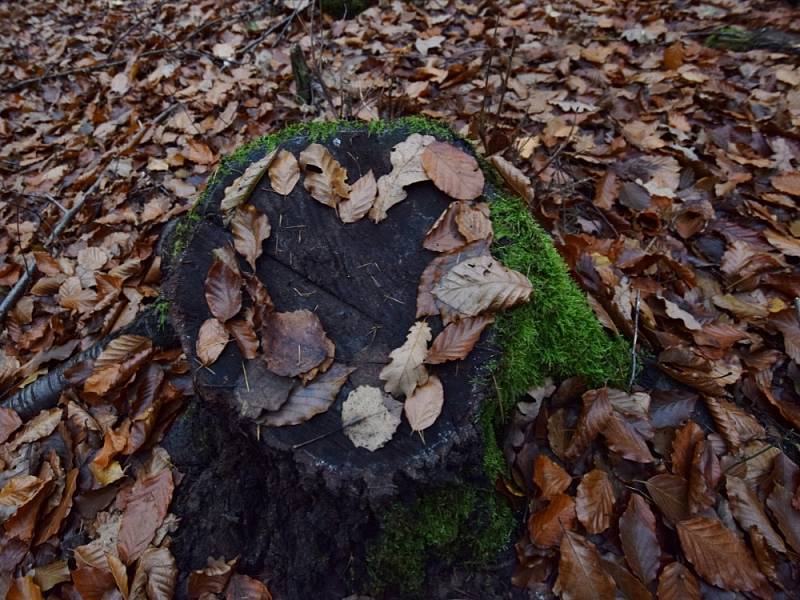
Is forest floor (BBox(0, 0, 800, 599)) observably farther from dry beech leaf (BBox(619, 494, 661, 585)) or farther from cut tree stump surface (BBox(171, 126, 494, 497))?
cut tree stump surface (BBox(171, 126, 494, 497))

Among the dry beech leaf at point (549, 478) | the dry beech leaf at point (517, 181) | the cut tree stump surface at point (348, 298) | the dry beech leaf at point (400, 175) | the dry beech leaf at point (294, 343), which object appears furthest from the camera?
the dry beech leaf at point (517, 181)

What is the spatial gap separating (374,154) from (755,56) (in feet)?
9.99

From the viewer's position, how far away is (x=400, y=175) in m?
1.68

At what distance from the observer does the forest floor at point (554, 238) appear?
1499 millimetres

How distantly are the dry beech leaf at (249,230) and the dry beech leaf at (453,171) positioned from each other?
23.2 inches

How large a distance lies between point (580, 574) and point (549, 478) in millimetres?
264

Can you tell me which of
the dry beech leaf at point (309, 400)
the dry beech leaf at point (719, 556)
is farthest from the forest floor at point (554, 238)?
the dry beech leaf at point (309, 400)

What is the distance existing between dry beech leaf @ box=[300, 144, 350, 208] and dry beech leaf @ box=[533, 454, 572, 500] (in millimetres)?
1085

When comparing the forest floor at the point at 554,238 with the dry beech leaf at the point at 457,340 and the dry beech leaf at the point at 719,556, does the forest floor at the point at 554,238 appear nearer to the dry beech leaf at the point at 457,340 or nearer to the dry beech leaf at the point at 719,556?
the dry beech leaf at the point at 719,556

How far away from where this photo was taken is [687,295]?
206 centimetres

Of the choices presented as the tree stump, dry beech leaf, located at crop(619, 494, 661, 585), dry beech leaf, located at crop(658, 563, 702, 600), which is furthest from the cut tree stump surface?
dry beech leaf, located at crop(658, 563, 702, 600)

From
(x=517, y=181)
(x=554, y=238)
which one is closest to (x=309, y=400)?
(x=517, y=181)

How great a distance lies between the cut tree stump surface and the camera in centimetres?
126

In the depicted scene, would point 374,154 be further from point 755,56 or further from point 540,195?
point 755,56
